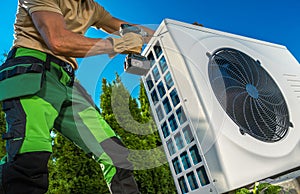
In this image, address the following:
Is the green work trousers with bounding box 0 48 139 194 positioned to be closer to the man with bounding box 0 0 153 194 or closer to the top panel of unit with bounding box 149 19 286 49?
the man with bounding box 0 0 153 194

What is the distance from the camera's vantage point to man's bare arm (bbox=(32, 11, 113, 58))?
83 centimetres

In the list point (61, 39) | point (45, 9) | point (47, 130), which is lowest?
point (47, 130)

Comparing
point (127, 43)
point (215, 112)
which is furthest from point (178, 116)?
point (127, 43)

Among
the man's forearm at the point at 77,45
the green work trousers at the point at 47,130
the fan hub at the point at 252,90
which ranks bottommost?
the green work trousers at the point at 47,130

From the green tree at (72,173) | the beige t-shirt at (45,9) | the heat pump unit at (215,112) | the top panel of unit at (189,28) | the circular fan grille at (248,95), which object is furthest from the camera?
the green tree at (72,173)

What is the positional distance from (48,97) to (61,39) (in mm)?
199

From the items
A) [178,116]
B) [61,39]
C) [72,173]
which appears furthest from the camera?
[72,173]

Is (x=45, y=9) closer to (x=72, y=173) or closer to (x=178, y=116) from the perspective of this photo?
(x=178, y=116)

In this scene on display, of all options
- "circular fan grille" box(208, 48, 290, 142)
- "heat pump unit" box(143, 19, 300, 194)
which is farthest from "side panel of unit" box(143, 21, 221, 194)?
"circular fan grille" box(208, 48, 290, 142)

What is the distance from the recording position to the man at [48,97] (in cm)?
77

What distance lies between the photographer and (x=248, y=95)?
85.7 inches

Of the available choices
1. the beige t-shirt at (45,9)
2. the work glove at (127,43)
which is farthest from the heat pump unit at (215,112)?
the work glove at (127,43)

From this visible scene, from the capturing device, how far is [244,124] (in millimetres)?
1996

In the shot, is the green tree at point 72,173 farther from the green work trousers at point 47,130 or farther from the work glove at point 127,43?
the work glove at point 127,43
